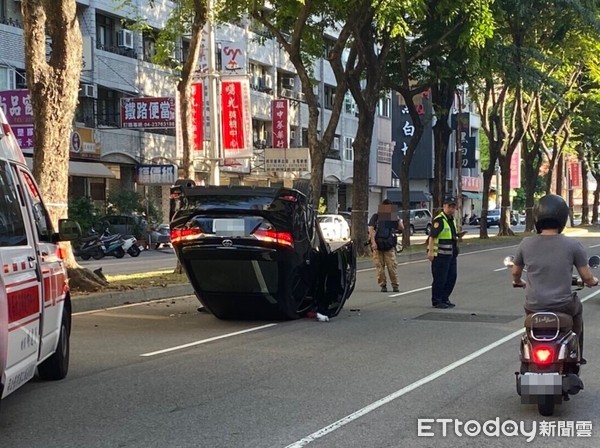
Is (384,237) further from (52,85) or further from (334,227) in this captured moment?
(334,227)

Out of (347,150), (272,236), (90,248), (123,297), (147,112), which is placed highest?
(147,112)

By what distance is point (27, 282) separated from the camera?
6.54 meters

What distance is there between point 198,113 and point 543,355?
16624 millimetres

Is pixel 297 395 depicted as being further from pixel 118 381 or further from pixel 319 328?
pixel 319 328

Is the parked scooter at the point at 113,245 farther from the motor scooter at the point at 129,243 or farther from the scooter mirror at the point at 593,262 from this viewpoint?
the scooter mirror at the point at 593,262

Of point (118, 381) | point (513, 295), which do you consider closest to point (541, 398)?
point (118, 381)

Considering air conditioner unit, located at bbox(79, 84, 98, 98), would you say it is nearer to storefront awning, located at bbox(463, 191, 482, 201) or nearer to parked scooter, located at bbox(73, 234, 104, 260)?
parked scooter, located at bbox(73, 234, 104, 260)

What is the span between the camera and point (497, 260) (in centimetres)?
2734

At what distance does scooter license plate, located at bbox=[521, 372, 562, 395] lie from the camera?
657cm

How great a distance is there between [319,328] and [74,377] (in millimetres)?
4185

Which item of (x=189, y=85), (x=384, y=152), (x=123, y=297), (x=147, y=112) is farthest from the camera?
(x=384, y=152)

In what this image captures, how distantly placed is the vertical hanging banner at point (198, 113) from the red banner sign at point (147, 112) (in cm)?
1067

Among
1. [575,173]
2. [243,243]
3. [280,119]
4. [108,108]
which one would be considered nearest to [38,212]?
[243,243]

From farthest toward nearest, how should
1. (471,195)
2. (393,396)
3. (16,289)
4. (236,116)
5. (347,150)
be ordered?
1. (471,195)
2. (347,150)
3. (236,116)
4. (393,396)
5. (16,289)
